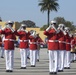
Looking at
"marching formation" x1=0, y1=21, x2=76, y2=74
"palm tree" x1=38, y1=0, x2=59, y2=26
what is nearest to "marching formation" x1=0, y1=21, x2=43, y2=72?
"marching formation" x1=0, y1=21, x2=76, y2=74

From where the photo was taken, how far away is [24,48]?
19172 millimetres

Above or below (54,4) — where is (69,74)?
below

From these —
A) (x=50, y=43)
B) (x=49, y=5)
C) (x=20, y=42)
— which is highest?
(x=49, y=5)

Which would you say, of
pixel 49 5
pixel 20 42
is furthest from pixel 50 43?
pixel 49 5

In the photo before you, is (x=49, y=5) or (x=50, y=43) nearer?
(x=50, y=43)

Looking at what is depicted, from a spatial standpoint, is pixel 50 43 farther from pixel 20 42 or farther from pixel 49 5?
pixel 49 5

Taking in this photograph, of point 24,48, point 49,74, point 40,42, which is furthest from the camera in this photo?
point 40,42

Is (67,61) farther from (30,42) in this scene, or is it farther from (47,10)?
(47,10)

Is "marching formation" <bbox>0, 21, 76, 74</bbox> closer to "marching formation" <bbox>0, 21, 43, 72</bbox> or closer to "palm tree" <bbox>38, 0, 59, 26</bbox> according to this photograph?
"marching formation" <bbox>0, 21, 43, 72</bbox>

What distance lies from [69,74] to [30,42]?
593cm

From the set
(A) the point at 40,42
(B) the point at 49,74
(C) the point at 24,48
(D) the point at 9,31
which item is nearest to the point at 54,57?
(B) the point at 49,74

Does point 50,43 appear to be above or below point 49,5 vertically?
below

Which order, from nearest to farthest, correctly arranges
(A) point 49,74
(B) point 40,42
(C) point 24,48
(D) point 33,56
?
(A) point 49,74 → (C) point 24,48 → (D) point 33,56 → (B) point 40,42

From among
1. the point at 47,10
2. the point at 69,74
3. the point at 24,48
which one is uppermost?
the point at 47,10
